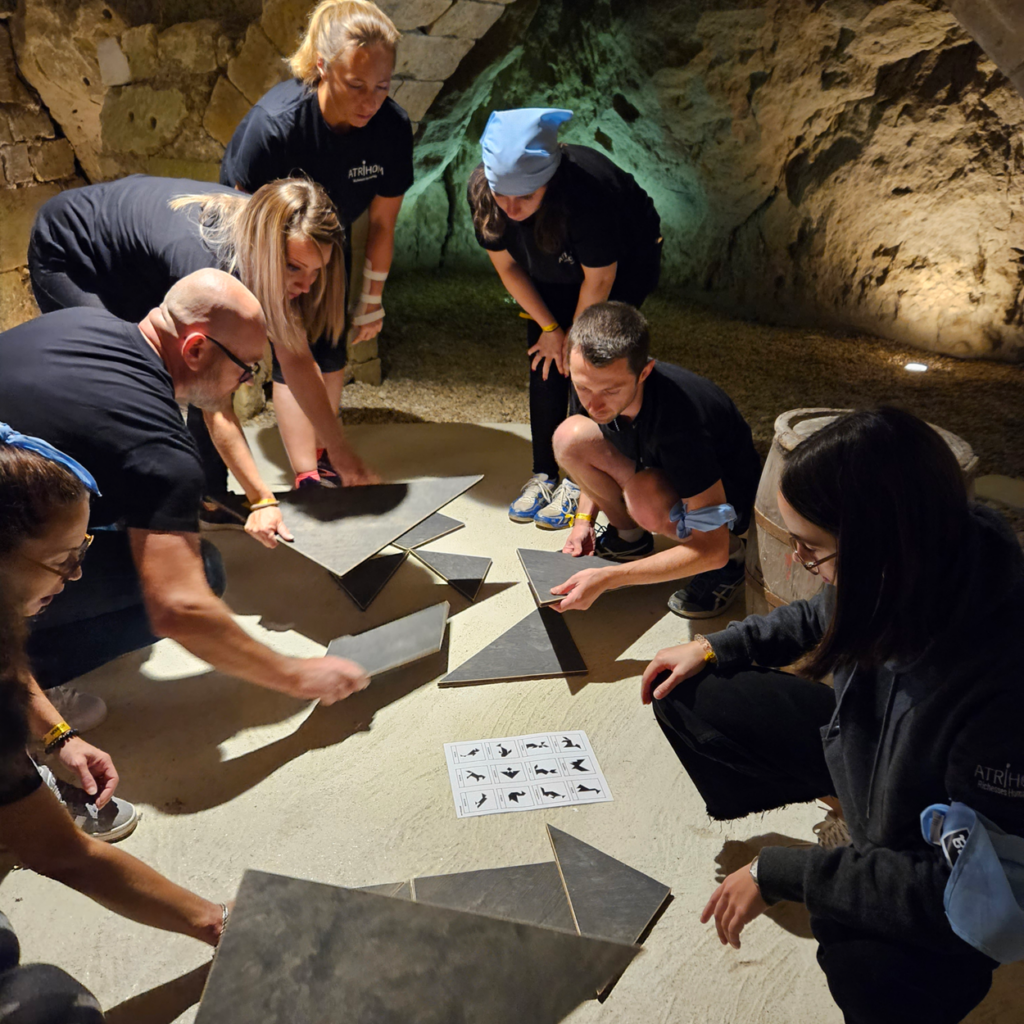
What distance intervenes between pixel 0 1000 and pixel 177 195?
2284mm

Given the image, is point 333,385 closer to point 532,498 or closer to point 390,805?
point 532,498

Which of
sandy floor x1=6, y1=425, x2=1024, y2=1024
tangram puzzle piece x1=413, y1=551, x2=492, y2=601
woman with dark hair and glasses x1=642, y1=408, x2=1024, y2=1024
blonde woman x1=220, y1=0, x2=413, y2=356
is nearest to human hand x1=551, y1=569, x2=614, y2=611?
sandy floor x1=6, y1=425, x2=1024, y2=1024

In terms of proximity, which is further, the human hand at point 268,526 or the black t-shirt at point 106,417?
the human hand at point 268,526

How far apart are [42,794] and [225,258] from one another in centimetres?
175

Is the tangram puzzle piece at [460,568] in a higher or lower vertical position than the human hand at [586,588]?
lower

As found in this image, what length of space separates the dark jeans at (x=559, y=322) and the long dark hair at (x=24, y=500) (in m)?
2.34

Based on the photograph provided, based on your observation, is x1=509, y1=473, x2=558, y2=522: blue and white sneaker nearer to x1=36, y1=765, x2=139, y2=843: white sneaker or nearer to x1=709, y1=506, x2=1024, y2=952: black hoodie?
x1=36, y1=765, x2=139, y2=843: white sneaker

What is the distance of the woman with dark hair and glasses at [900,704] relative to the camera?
4.20 ft

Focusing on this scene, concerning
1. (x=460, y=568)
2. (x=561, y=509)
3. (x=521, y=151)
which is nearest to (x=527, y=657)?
(x=460, y=568)

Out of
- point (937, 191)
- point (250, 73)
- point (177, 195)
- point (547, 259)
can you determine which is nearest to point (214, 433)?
point (177, 195)

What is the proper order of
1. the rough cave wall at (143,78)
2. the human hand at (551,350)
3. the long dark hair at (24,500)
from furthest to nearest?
the rough cave wall at (143,78)
the human hand at (551,350)
the long dark hair at (24,500)

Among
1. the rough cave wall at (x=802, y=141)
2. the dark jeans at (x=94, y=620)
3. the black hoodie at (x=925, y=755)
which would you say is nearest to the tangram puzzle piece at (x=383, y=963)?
the black hoodie at (x=925, y=755)

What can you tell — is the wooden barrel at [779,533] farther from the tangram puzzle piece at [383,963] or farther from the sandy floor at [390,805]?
the tangram puzzle piece at [383,963]

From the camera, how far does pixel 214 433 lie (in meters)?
2.90
